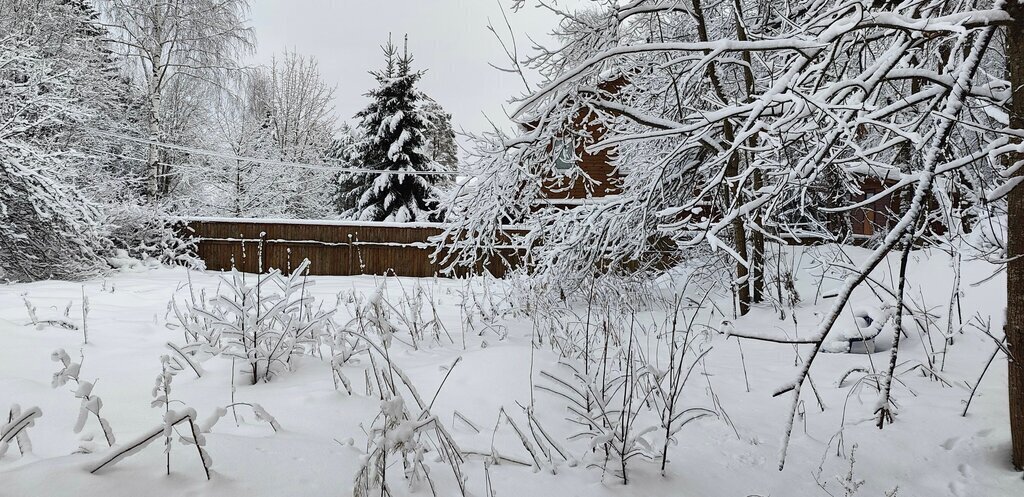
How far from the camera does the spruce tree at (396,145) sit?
1756 centimetres

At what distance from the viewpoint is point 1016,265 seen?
207 centimetres

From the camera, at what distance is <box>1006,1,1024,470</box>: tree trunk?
2.04 m

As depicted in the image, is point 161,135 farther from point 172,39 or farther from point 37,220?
point 37,220

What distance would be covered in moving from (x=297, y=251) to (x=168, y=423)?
38.4 feet

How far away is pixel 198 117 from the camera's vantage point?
64.7ft

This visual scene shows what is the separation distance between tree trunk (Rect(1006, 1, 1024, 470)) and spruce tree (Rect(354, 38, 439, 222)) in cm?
1607

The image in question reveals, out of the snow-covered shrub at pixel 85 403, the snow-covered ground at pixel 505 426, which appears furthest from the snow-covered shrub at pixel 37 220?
the snow-covered shrub at pixel 85 403

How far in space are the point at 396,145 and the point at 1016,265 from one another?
657 inches

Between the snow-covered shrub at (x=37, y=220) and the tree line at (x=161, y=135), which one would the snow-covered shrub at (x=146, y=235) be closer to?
the tree line at (x=161, y=135)

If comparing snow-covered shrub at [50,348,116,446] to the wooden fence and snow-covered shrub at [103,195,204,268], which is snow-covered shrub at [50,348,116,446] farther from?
the wooden fence

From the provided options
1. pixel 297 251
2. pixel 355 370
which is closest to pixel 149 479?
pixel 355 370

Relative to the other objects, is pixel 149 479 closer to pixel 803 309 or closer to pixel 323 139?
pixel 803 309

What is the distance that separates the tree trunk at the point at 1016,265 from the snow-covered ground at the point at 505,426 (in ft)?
0.72

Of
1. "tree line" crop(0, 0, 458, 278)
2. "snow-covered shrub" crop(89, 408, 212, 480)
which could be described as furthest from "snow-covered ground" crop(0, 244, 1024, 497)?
"tree line" crop(0, 0, 458, 278)
